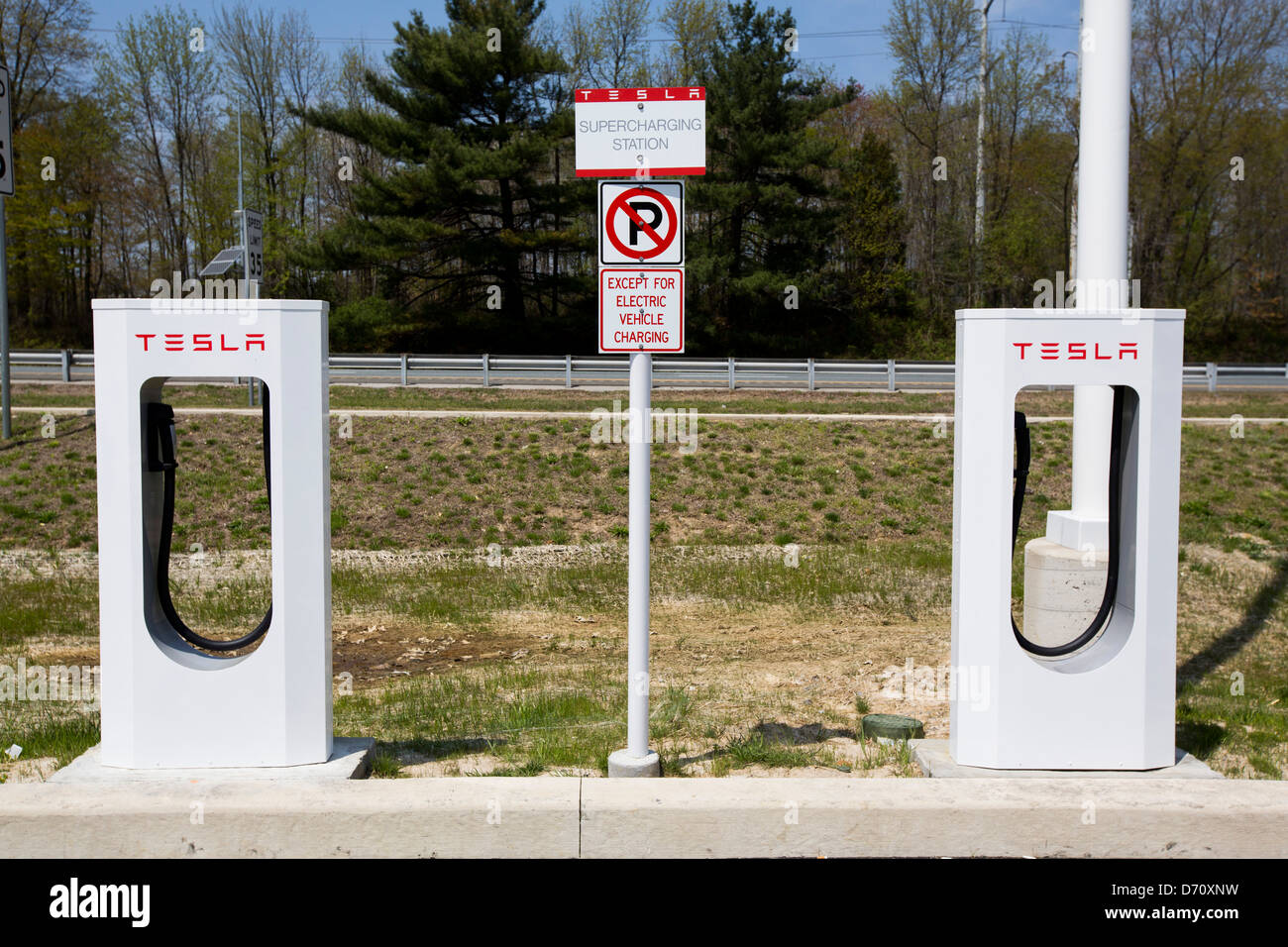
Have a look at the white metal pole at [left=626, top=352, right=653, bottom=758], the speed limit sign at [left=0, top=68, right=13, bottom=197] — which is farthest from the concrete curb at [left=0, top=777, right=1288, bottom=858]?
the speed limit sign at [left=0, top=68, right=13, bottom=197]

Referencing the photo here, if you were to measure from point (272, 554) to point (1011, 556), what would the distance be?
3.37 m

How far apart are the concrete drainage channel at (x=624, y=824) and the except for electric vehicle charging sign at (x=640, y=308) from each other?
2084 mm

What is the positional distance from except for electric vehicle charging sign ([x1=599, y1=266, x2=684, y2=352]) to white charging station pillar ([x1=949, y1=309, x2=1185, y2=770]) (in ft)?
4.50

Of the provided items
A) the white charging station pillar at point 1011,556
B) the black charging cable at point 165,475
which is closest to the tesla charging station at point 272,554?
the black charging cable at point 165,475

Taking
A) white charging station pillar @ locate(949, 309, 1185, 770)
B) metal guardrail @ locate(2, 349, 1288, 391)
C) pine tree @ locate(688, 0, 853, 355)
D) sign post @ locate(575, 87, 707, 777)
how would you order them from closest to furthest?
white charging station pillar @ locate(949, 309, 1185, 770), sign post @ locate(575, 87, 707, 777), metal guardrail @ locate(2, 349, 1288, 391), pine tree @ locate(688, 0, 853, 355)

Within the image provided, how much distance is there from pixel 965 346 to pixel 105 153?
46068mm

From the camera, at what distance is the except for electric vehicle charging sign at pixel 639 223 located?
531 centimetres

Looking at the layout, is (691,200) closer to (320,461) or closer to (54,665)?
(54,665)

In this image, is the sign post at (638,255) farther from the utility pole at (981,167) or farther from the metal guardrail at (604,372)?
the utility pole at (981,167)

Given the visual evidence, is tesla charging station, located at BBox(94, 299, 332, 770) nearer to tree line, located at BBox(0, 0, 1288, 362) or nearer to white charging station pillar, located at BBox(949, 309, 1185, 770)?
white charging station pillar, located at BBox(949, 309, 1185, 770)

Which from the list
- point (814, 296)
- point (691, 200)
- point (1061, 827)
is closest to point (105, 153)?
point (691, 200)

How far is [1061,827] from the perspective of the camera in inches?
175

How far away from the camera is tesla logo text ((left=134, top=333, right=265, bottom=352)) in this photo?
16.5 feet

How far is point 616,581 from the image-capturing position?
470 inches
